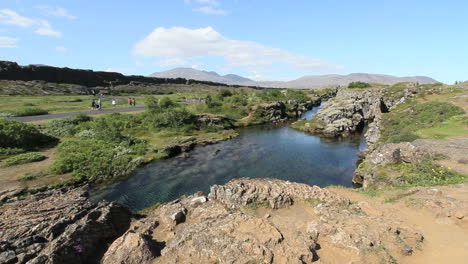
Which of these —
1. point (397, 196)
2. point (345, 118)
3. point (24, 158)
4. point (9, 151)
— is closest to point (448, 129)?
point (397, 196)

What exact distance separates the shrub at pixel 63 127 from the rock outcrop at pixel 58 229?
2855 centimetres

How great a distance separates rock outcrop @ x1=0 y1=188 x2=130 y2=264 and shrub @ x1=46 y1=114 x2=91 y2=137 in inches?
1124

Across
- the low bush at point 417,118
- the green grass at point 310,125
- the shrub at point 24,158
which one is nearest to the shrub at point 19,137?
the shrub at point 24,158

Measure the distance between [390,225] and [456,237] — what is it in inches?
112

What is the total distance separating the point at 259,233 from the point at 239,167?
20341 mm

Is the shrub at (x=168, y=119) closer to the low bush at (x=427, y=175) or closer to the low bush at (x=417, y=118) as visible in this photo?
the low bush at (x=417, y=118)

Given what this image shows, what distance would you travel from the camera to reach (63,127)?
3944 centimetres

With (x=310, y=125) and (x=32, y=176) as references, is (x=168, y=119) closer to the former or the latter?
(x=32, y=176)

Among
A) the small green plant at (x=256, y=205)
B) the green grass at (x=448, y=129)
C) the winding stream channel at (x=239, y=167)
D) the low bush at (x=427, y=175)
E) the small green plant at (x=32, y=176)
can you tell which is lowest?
the winding stream channel at (x=239, y=167)

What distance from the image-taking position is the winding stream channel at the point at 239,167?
76.6 feet

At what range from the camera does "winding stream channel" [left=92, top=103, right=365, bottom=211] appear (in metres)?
23.4

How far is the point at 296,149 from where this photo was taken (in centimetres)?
3959

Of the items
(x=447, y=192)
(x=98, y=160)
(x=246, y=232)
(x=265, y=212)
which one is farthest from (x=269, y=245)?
(x=98, y=160)

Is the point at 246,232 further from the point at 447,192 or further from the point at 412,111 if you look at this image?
the point at 412,111
